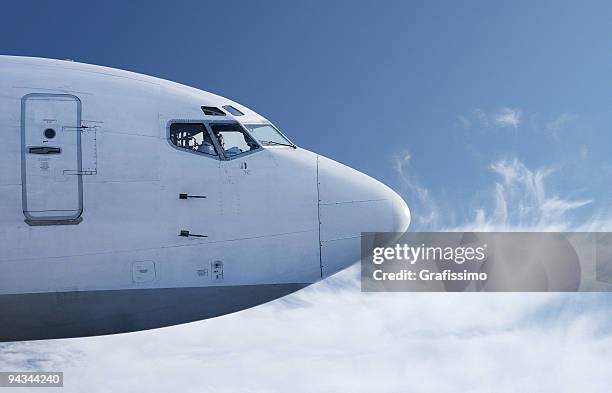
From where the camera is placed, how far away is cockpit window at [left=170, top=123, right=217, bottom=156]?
13882mm

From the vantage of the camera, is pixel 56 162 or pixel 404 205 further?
pixel 404 205

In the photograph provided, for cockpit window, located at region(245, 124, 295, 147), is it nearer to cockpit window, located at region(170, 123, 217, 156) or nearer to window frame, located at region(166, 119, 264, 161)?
window frame, located at region(166, 119, 264, 161)

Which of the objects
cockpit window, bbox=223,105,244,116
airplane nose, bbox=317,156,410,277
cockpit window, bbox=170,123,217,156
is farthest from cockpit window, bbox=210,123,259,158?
airplane nose, bbox=317,156,410,277

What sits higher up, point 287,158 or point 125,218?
point 287,158

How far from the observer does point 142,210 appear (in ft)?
43.4

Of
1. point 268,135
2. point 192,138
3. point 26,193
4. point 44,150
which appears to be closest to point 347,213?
point 268,135

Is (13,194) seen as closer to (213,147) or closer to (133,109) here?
(133,109)

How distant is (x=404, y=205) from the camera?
15008mm

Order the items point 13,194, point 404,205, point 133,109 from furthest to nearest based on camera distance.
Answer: point 404,205 < point 133,109 < point 13,194

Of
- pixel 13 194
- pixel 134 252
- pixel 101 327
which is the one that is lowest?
pixel 101 327

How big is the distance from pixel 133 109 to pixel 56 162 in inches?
71.1

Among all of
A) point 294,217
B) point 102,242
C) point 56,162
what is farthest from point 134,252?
point 294,217

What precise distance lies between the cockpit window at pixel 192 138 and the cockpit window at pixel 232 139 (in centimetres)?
22

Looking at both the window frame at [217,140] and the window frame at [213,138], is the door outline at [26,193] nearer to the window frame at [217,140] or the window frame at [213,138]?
the window frame at [213,138]
